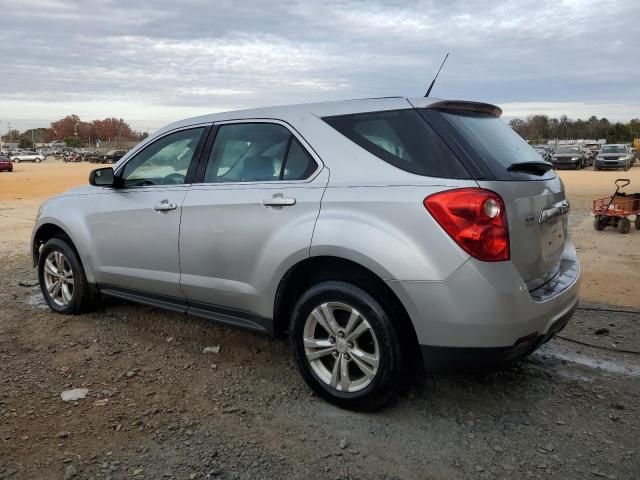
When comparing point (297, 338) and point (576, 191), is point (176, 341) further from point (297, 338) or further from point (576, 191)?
point (576, 191)

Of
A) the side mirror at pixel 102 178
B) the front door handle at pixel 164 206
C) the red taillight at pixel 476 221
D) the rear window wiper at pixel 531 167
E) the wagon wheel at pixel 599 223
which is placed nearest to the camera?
the red taillight at pixel 476 221

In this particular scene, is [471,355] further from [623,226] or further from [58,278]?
[623,226]

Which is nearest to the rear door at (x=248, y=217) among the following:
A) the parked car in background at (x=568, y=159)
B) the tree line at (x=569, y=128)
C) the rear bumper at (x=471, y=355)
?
the rear bumper at (x=471, y=355)

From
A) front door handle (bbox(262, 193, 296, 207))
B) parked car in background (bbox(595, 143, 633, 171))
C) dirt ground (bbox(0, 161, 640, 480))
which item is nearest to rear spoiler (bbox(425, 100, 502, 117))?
front door handle (bbox(262, 193, 296, 207))

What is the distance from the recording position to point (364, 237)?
3.01 m

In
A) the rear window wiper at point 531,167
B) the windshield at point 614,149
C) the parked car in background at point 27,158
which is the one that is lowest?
the parked car in background at point 27,158

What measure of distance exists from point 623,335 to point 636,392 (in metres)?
1.12

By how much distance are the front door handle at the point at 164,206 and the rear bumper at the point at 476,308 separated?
5.88ft

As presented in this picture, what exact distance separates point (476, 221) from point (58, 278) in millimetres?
3881

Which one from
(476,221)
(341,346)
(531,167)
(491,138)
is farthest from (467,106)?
(341,346)

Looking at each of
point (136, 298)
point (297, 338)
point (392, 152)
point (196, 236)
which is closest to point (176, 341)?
point (136, 298)

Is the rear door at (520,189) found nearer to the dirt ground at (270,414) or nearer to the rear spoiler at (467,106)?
the rear spoiler at (467,106)

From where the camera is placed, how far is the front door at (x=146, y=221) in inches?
160

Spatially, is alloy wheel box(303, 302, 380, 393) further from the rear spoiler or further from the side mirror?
the side mirror
